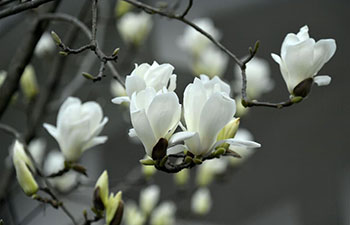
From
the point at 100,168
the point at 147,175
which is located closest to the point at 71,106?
the point at 147,175

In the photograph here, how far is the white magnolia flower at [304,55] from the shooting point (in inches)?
17.0

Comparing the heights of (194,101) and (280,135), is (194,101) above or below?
above

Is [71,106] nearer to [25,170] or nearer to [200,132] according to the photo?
[25,170]

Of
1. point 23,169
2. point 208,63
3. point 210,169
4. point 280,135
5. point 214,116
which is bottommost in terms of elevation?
point 280,135

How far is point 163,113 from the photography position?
14.4 inches

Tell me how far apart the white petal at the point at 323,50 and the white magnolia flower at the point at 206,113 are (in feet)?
0.36

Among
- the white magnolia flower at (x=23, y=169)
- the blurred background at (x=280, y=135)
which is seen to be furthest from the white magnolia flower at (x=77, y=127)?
the blurred background at (x=280, y=135)

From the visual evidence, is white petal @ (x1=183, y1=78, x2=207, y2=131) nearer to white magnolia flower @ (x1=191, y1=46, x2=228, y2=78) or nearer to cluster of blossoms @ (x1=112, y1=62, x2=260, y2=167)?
cluster of blossoms @ (x1=112, y1=62, x2=260, y2=167)

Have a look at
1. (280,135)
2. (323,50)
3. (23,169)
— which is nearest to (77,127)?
(23,169)

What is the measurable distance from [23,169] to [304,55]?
32cm

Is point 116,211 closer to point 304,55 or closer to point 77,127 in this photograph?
point 77,127

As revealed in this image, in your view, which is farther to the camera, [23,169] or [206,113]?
[23,169]

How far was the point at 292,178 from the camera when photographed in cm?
235

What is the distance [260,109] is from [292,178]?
0.39m
